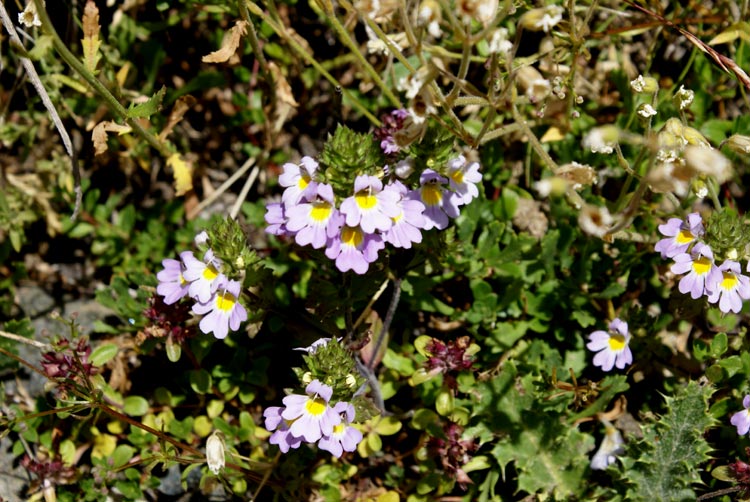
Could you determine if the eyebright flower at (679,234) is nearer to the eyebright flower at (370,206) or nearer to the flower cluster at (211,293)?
the eyebright flower at (370,206)

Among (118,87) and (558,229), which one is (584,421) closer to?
(558,229)

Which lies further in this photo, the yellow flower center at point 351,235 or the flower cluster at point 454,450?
the flower cluster at point 454,450

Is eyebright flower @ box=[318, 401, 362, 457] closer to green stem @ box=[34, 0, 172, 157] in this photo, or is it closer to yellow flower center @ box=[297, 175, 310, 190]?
yellow flower center @ box=[297, 175, 310, 190]

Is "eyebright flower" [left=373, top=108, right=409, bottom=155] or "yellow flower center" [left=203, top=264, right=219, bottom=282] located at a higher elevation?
"eyebright flower" [left=373, top=108, right=409, bottom=155]

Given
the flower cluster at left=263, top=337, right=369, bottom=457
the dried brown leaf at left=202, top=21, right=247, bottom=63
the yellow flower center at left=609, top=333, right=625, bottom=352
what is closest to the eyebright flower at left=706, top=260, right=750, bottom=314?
the yellow flower center at left=609, top=333, right=625, bottom=352

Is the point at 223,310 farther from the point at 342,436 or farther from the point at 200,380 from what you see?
the point at 200,380

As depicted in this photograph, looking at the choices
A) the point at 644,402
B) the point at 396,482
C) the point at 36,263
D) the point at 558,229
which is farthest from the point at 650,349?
the point at 36,263

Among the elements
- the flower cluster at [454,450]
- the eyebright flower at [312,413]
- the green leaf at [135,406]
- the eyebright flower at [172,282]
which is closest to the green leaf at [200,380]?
the green leaf at [135,406]
